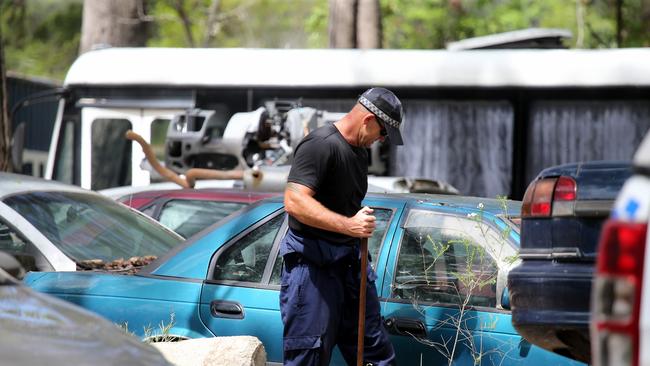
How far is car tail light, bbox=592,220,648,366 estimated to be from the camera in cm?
337

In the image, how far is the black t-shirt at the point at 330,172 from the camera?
5.86 meters

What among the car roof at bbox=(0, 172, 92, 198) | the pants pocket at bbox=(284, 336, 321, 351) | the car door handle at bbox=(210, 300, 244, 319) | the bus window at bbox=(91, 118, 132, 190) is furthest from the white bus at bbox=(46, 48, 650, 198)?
the pants pocket at bbox=(284, 336, 321, 351)

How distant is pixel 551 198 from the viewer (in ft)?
15.8

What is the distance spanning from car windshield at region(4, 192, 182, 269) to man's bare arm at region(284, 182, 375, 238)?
221 centimetres

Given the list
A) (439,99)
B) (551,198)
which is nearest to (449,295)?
(551,198)

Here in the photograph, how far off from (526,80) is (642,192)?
996cm

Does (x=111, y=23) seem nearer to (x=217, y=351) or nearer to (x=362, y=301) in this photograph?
(x=217, y=351)

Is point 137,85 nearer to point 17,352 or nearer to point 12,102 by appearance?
point 12,102

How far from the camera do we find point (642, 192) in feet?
11.3

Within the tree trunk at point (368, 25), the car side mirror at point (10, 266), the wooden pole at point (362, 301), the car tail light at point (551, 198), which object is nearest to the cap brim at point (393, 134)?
the wooden pole at point (362, 301)

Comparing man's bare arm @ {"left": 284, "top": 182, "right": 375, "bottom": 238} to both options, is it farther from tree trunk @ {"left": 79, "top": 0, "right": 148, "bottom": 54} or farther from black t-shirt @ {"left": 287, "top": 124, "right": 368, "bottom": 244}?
tree trunk @ {"left": 79, "top": 0, "right": 148, "bottom": 54}

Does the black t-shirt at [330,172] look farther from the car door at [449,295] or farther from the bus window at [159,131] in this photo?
the bus window at [159,131]

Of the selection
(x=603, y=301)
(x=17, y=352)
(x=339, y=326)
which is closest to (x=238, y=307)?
(x=339, y=326)

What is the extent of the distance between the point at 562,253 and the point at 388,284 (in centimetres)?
168
